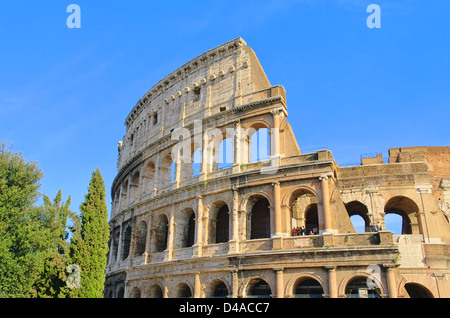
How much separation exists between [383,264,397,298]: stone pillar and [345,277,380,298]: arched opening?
1.89 ft

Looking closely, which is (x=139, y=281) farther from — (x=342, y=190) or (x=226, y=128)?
(x=342, y=190)

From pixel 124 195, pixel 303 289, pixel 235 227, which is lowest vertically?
pixel 303 289

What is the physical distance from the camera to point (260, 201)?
793 inches

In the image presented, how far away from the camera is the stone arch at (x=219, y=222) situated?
66.8 ft

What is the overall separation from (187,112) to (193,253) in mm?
9393

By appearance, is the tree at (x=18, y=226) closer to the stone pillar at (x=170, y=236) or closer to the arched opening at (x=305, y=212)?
the stone pillar at (x=170, y=236)

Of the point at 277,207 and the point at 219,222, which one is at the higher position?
the point at 219,222

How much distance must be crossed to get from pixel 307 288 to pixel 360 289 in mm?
2376

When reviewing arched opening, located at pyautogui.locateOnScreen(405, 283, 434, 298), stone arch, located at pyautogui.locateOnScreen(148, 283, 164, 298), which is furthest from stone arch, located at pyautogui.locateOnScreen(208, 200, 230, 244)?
arched opening, located at pyautogui.locateOnScreen(405, 283, 434, 298)

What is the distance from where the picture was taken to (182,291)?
2053cm

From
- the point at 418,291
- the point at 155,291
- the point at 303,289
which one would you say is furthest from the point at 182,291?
the point at 418,291

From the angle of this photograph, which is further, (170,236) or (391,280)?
(170,236)

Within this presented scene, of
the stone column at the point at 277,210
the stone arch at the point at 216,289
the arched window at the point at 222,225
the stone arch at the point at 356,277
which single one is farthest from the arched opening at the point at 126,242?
the stone arch at the point at 356,277

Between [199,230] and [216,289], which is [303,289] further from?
[199,230]
